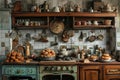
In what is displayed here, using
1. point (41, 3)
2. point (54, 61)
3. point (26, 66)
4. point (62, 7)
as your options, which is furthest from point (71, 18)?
point (26, 66)

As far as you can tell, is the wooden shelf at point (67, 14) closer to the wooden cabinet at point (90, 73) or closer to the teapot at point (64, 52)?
the teapot at point (64, 52)

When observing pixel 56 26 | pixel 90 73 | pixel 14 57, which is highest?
pixel 56 26

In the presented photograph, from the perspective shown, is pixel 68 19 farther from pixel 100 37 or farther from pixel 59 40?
pixel 100 37

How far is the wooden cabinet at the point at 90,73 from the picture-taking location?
459 centimetres

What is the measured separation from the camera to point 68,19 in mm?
5191

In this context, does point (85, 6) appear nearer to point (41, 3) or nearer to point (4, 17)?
point (41, 3)

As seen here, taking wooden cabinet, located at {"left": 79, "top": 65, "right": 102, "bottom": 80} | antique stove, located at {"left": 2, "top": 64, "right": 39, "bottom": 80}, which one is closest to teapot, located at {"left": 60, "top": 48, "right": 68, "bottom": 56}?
wooden cabinet, located at {"left": 79, "top": 65, "right": 102, "bottom": 80}

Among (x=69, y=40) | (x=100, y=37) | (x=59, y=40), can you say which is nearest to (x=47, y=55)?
(x=59, y=40)

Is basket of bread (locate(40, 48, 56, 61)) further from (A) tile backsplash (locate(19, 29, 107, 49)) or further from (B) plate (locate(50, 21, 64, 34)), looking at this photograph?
(B) plate (locate(50, 21, 64, 34))

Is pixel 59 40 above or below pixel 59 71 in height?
above

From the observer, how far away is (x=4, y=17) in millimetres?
4824

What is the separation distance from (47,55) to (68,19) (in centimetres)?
89

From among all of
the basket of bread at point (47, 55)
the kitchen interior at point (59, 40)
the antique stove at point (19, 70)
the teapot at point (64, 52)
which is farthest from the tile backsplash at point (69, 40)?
the antique stove at point (19, 70)

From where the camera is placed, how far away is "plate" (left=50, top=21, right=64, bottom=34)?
16.9 feet
